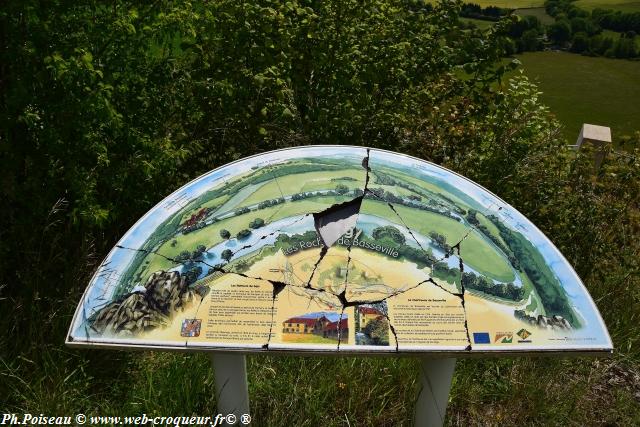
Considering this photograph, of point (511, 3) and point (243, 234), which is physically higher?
point (511, 3)

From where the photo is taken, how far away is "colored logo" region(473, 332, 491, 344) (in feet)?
7.53

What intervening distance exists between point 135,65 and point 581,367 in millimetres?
3136

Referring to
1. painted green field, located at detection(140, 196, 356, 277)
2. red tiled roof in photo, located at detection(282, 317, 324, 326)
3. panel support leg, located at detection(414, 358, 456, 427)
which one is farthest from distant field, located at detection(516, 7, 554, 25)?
red tiled roof in photo, located at detection(282, 317, 324, 326)

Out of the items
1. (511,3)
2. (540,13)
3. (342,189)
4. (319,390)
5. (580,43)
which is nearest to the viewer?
(342,189)

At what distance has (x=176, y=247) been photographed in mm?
2658

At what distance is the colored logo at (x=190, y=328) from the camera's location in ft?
7.61

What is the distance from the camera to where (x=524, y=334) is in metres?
2.34

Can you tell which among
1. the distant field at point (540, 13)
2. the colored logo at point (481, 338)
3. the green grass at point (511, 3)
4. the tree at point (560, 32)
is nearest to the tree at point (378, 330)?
the colored logo at point (481, 338)

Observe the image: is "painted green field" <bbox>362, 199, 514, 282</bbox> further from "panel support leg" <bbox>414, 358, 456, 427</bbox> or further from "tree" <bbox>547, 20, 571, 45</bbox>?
"tree" <bbox>547, 20, 571, 45</bbox>

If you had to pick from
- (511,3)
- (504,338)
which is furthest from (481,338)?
(511,3)

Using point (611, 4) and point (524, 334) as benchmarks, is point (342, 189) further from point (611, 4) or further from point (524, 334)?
point (611, 4)

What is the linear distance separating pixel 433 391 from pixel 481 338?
0.53 meters

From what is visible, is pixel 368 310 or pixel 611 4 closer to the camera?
pixel 368 310

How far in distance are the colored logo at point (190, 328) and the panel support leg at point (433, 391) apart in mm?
1022
